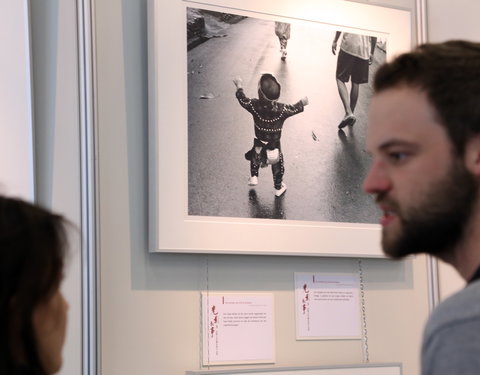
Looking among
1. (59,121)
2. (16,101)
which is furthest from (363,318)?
(16,101)

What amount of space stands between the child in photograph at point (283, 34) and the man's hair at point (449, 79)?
46.2 inches

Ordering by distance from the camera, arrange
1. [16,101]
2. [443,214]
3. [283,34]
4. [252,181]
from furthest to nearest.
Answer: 1. [283,34]
2. [252,181]
3. [16,101]
4. [443,214]

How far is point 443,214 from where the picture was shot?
1.25m

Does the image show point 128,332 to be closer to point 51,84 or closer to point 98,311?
point 98,311

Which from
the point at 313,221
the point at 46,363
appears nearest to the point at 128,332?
the point at 313,221

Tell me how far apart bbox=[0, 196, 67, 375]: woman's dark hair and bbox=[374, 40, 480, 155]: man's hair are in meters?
0.58

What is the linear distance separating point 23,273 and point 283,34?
5.24ft

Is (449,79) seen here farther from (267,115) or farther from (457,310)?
(267,115)

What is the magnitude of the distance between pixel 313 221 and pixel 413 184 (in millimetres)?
1228

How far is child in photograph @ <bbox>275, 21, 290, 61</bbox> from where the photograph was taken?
2520 mm

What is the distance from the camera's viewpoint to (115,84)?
91.2 inches

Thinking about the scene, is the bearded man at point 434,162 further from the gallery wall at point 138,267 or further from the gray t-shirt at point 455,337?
the gallery wall at point 138,267

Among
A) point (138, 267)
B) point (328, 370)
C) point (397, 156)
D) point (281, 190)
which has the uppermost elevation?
point (281, 190)

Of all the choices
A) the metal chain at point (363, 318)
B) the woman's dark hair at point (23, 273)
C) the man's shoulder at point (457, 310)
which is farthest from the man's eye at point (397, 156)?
the metal chain at point (363, 318)
